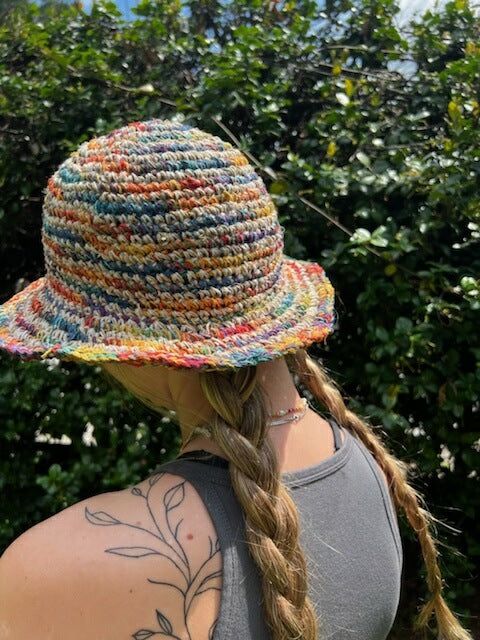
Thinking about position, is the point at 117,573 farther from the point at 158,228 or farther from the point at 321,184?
the point at 321,184

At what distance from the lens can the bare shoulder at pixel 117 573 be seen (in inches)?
35.8

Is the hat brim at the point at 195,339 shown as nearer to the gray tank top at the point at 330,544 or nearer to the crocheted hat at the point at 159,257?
the crocheted hat at the point at 159,257

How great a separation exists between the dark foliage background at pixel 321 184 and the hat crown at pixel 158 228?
1.01 meters

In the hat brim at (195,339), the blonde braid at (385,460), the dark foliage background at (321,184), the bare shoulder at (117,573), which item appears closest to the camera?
the bare shoulder at (117,573)

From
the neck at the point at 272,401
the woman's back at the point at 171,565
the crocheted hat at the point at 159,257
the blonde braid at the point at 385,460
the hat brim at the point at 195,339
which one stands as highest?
the crocheted hat at the point at 159,257

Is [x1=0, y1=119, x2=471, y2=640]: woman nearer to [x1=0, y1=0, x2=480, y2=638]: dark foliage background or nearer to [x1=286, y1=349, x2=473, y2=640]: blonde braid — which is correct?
[x1=286, y1=349, x2=473, y2=640]: blonde braid

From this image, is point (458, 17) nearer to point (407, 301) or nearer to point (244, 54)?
point (244, 54)

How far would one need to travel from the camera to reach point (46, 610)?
92 centimetres

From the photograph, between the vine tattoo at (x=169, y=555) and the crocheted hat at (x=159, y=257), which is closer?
the vine tattoo at (x=169, y=555)

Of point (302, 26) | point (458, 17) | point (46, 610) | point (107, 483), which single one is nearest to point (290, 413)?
point (46, 610)

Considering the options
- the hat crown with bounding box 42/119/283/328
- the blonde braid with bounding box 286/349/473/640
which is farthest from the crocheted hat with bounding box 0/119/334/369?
the blonde braid with bounding box 286/349/473/640

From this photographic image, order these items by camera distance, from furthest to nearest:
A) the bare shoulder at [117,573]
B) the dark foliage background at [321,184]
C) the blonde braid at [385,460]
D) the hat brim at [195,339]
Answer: the dark foliage background at [321,184] → the blonde braid at [385,460] → the hat brim at [195,339] → the bare shoulder at [117,573]

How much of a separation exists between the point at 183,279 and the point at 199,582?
49cm

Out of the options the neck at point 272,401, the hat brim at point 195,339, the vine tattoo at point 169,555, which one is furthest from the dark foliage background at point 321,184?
the vine tattoo at point 169,555
